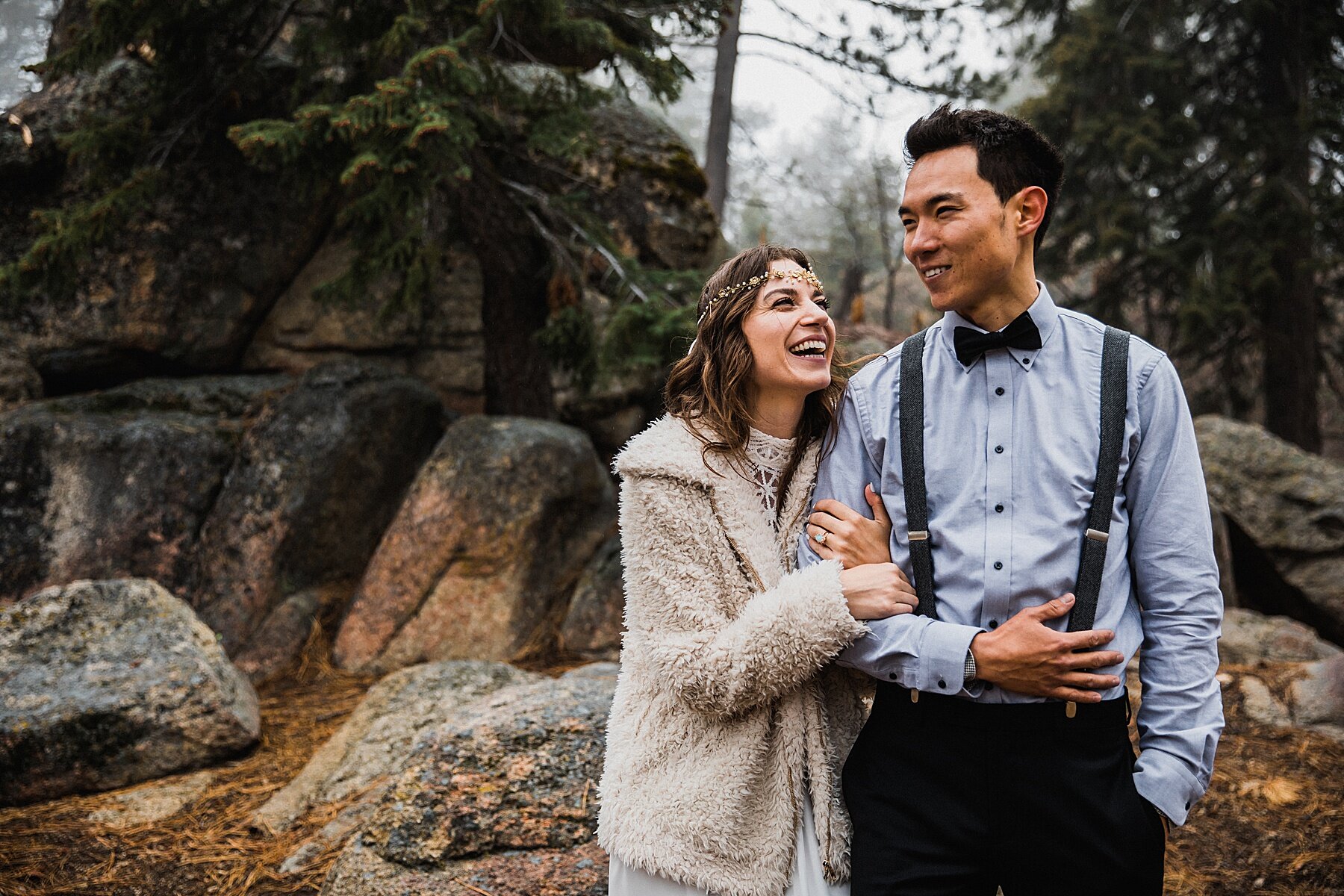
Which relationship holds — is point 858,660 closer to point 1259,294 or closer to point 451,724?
point 451,724

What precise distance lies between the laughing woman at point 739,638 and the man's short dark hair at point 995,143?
494 mm

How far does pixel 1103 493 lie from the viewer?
6.38ft

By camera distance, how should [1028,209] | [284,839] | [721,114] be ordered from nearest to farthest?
[1028,209] < [284,839] < [721,114]

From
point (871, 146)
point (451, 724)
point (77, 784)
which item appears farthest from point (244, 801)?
point (871, 146)

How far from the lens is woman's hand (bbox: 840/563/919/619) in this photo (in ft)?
6.52

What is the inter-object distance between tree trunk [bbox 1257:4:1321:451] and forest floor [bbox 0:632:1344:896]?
6227mm

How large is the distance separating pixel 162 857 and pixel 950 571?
344 cm

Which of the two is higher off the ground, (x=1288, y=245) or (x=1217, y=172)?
(x=1217, y=172)

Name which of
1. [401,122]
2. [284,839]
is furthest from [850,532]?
[401,122]

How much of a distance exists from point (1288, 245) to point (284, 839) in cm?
1001

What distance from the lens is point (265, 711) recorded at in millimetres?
5023

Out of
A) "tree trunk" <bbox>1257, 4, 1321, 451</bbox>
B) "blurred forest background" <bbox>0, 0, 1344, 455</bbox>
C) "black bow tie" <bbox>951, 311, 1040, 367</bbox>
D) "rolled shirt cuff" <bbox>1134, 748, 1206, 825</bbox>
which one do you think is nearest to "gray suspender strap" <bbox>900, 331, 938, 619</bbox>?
"black bow tie" <bbox>951, 311, 1040, 367</bbox>

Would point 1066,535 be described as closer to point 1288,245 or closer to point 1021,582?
point 1021,582

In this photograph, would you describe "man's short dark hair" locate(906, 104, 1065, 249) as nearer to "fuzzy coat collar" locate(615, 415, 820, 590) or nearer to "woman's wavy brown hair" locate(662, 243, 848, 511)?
"woman's wavy brown hair" locate(662, 243, 848, 511)
